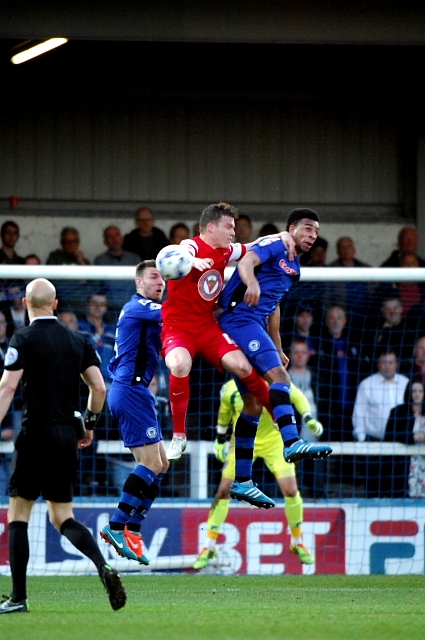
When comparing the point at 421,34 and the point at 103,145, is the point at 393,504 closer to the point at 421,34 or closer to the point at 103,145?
the point at 421,34

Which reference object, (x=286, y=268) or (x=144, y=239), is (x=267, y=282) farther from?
(x=144, y=239)

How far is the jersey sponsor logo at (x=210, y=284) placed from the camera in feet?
28.9

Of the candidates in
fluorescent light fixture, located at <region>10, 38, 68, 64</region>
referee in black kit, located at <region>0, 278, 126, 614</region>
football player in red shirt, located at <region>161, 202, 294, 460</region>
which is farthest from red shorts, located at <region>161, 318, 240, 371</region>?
fluorescent light fixture, located at <region>10, 38, 68, 64</region>

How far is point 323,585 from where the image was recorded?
10.9 metres

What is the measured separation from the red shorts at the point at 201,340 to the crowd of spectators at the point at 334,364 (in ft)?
11.6

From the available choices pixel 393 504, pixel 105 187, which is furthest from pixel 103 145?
pixel 393 504

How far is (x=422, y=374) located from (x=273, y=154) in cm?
438

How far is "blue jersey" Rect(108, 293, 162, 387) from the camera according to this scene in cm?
961

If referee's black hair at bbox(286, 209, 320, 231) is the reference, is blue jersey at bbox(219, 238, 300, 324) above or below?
below

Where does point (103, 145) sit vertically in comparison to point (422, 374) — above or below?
above

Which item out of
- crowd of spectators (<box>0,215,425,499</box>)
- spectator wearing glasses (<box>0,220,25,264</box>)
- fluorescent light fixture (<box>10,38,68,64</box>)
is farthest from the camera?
spectator wearing glasses (<box>0,220,25,264</box>)

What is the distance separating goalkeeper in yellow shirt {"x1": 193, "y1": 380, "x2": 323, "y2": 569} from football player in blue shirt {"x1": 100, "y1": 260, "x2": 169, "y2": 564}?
75.5 inches

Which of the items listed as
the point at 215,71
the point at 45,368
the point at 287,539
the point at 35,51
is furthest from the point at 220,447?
the point at 215,71

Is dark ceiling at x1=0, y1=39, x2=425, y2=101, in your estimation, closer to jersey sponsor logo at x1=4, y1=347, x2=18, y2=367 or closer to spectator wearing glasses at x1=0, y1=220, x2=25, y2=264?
spectator wearing glasses at x1=0, y1=220, x2=25, y2=264
